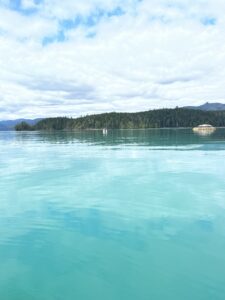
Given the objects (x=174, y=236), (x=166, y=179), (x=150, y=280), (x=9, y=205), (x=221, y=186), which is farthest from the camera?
(x=166, y=179)

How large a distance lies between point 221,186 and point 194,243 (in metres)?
10.4

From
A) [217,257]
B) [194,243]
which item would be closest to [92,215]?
[194,243]

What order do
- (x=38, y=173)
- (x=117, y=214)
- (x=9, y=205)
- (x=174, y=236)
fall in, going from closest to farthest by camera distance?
(x=174, y=236) < (x=117, y=214) < (x=9, y=205) < (x=38, y=173)

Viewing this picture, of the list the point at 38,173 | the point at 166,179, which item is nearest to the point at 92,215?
the point at 166,179

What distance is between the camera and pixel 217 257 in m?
9.40

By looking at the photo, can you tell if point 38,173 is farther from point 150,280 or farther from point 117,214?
point 150,280

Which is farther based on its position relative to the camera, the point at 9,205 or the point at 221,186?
the point at 221,186

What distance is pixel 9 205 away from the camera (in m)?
16.1

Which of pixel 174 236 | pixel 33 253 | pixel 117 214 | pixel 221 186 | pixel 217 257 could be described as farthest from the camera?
pixel 221 186

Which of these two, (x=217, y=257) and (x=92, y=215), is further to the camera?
(x=92, y=215)

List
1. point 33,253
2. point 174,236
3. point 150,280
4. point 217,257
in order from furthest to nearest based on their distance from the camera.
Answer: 1. point 174,236
2. point 33,253
3. point 217,257
4. point 150,280

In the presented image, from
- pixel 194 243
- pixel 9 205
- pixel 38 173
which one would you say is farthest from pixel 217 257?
pixel 38 173

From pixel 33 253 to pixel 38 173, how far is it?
1681cm

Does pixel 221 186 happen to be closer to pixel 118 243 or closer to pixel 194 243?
pixel 194 243
